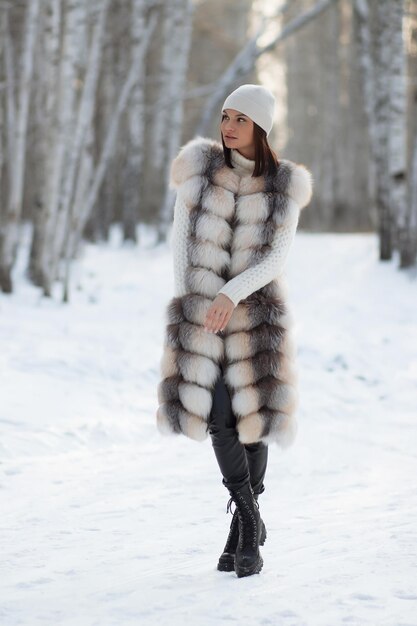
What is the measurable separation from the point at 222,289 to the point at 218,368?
0.34 metres

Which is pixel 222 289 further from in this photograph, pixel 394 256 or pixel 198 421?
pixel 394 256

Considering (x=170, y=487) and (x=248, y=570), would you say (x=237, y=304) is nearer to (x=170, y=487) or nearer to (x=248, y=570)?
(x=248, y=570)

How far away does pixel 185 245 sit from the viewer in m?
3.87

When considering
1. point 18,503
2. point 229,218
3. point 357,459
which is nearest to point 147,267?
point 357,459

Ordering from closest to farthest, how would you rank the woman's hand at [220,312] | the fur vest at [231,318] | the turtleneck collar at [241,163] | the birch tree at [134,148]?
the woman's hand at [220,312] < the fur vest at [231,318] < the turtleneck collar at [241,163] < the birch tree at [134,148]

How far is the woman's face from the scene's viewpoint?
3.86m

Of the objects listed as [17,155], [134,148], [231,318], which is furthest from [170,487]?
[134,148]

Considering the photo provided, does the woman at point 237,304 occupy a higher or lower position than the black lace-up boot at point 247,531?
higher

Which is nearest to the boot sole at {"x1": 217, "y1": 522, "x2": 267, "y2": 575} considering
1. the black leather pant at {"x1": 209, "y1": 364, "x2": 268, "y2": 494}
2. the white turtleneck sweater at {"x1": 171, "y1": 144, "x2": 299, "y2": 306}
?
the black leather pant at {"x1": 209, "y1": 364, "x2": 268, "y2": 494}

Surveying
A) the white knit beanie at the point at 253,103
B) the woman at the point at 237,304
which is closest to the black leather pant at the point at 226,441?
the woman at the point at 237,304

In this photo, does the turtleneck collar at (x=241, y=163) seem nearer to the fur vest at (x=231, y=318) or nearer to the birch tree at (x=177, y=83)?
the fur vest at (x=231, y=318)

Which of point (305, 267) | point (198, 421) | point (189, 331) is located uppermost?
point (189, 331)

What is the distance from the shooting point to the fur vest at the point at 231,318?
383 cm

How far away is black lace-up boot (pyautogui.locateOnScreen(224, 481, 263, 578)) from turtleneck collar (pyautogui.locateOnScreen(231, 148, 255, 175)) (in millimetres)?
1247
